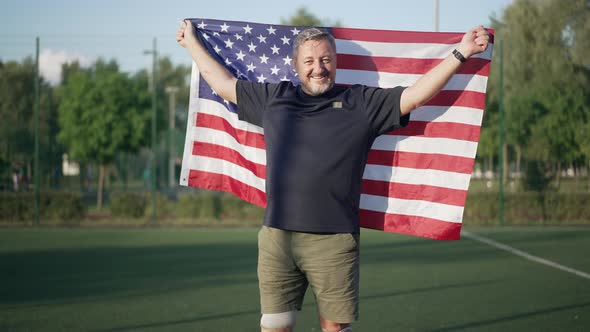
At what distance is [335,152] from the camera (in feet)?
10.9

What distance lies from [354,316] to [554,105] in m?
16.4

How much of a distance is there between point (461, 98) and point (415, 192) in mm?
667

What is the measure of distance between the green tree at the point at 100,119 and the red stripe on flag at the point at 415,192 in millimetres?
19342

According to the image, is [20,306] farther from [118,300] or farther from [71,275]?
[71,275]

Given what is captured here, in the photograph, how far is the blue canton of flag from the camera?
4.79m

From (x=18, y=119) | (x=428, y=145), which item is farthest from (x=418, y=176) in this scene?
(x=18, y=119)

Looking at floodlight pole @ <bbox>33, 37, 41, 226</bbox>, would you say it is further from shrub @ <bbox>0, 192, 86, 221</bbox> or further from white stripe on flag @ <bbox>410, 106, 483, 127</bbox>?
white stripe on flag @ <bbox>410, 106, 483, 127</bbox>

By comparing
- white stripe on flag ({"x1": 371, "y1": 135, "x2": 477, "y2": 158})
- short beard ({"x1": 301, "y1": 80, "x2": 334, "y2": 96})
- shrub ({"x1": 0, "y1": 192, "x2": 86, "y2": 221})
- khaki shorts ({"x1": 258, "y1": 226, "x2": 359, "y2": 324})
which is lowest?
shrub ({"x1": 0, "y1": 192, "x2": 86, "y2": 221})

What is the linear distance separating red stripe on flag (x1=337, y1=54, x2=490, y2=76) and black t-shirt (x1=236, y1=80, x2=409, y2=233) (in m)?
1.22

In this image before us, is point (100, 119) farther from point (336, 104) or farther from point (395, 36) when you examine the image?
point (336, 104)

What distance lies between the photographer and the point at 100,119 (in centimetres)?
2338

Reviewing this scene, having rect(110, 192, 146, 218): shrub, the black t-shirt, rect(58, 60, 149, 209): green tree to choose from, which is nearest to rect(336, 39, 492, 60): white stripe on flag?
the black t-shirt

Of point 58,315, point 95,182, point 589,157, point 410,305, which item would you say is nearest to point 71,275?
point 58,315

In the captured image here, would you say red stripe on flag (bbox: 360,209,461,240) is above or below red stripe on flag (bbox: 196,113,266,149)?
below
